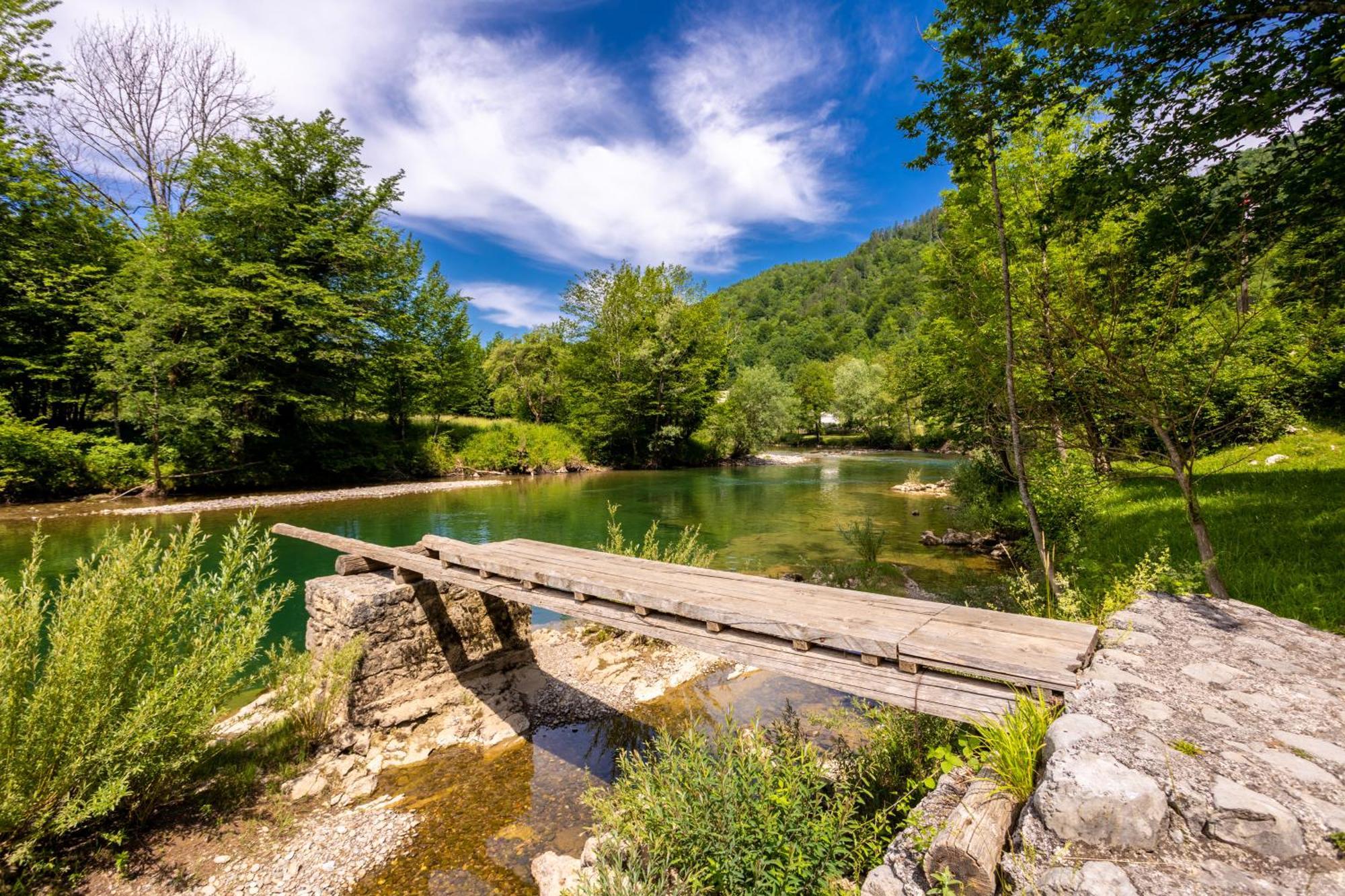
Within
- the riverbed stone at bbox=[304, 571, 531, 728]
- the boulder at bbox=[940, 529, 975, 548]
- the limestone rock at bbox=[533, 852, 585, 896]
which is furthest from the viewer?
the boulder at bbox=[940, 529, 975, 548]

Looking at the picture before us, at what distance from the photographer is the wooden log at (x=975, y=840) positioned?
Result: 5.84 feet

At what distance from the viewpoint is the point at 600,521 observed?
16.8 m

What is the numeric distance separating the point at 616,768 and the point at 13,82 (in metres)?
30.1

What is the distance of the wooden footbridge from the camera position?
2740 mm

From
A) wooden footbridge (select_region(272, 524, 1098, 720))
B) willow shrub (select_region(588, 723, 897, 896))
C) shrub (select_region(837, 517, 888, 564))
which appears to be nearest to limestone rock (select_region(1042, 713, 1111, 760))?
wooden footbridge (select_region(272, 524, 1098, 720))

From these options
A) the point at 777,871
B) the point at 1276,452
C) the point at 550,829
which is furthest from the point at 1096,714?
the point at 1276,452

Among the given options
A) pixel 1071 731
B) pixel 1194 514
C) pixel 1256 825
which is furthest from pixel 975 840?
pixel 1194 514

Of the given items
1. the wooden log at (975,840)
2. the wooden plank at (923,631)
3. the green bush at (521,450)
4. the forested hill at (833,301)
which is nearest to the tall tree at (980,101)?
the wooden plank at (923,631)

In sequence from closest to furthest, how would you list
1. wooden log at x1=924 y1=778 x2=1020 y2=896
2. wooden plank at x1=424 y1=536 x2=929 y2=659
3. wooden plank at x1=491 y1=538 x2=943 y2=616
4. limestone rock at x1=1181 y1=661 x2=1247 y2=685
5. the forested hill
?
wooden log at x1=924 y1=778 x2=1020 y2=896 < limestone rock at x1=1181 y1=661 x2=1247 y2=685 < wooden plank at x1=424 y1=536 x2=929 y2=659 < wooden plank at x1=491 y1=538 x2=943 y2=616 < the forested hill

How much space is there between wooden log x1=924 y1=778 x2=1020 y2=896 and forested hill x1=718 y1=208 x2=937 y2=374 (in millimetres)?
48794

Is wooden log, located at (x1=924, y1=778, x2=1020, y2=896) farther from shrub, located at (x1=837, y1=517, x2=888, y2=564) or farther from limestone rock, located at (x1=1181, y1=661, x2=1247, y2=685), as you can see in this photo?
shrub, located at (x1=837, y1=517, x2=888, y2=564)

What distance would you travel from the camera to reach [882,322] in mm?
109062

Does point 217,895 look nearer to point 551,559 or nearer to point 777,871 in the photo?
point 551,559

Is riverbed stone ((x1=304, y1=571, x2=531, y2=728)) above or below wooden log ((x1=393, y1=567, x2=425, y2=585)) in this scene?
below
